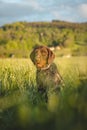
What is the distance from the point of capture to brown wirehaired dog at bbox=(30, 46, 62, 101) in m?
4.39

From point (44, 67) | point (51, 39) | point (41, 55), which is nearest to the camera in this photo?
point (41, 55)

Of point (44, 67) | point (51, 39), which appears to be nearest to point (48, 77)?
point (44, 67)

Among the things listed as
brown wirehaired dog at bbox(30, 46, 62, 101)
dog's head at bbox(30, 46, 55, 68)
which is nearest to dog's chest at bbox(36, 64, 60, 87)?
brown wirehaired dog at bbox(30, 46, 62, 101)

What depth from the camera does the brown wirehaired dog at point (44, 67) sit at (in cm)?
439

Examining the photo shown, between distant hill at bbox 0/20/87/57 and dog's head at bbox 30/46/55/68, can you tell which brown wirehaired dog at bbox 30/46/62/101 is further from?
distant hill at bbox 0/20/87/57

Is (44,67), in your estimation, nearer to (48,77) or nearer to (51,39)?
(48,77)

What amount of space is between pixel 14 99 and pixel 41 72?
1.62 m

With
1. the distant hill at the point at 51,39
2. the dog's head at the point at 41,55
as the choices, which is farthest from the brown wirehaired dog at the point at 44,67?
the distant hill at the point at 51,39

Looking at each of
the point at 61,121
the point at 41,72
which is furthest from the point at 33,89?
the point at 61,121

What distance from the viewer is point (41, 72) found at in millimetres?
4824

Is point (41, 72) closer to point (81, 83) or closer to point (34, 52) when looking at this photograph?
point (34, 52)

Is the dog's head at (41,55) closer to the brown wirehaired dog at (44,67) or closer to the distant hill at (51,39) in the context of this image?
the brown wirehaired dog at (44,67)

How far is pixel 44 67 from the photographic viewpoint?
15.8ft

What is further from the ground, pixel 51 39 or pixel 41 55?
pixel 41 55
